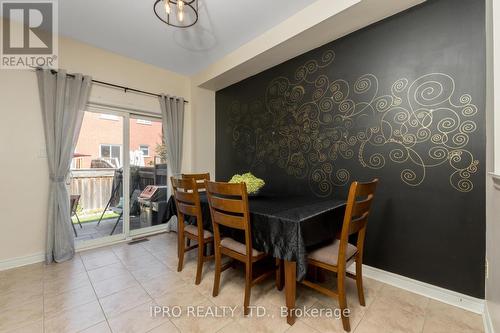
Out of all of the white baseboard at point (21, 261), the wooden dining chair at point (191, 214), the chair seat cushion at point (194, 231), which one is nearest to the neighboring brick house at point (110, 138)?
the white baseboard at point (21, 261)

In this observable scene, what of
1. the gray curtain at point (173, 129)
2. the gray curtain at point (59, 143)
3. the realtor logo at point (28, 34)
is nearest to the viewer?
the realtor logo at point (28, 34)

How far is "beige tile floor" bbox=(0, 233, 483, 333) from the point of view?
1.46 meters

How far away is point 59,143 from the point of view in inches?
98.4

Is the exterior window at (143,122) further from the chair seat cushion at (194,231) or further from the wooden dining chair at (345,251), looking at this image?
the wooden dining chair at (345,251)

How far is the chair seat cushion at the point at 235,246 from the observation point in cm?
162

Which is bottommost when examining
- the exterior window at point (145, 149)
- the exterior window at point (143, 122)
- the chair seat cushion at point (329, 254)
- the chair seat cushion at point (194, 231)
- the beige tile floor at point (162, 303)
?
the beige tile floor at point (162, 303)

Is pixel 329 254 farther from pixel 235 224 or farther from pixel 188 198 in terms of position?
pixel 188 198

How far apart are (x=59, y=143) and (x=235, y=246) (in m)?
2.45

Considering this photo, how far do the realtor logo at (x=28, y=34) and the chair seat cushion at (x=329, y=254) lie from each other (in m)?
3.36

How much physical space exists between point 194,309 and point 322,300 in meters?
1.03

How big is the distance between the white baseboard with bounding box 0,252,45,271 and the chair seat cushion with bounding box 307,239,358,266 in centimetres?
303

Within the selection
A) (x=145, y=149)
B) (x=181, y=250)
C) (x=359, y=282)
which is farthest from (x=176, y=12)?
(x=359, y=282)

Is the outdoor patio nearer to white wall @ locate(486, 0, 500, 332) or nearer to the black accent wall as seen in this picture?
the black accent wall

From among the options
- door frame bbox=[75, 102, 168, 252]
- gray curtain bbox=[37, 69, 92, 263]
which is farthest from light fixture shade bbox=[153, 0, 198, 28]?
door frame bbox=[75, 102, 168, 252]
